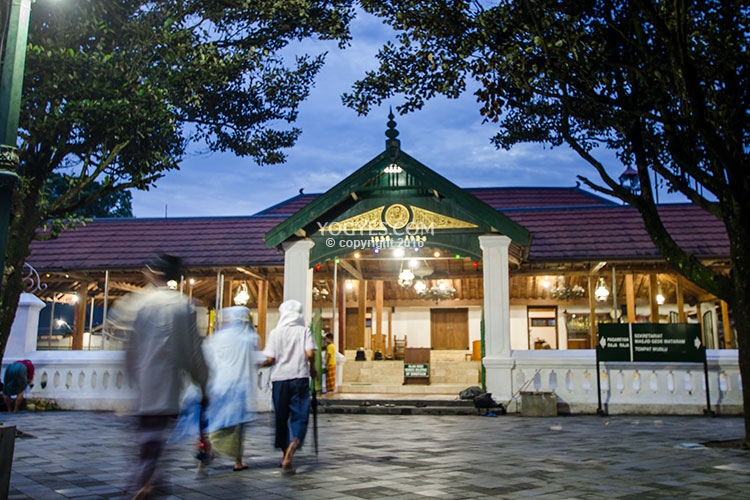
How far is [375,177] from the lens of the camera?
13.6 m

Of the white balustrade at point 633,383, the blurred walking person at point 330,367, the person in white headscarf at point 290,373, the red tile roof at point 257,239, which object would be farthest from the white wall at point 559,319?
the person in white headscarf at point 290,373

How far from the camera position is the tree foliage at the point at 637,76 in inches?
316

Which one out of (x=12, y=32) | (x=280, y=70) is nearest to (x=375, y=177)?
(x=280, y=70)

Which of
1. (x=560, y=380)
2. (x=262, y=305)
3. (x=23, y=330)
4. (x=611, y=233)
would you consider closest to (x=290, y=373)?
→ (x=560, y=380)

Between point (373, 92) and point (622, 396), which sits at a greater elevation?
point (373, 92)

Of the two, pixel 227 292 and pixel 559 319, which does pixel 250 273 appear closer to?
pixel 227 292

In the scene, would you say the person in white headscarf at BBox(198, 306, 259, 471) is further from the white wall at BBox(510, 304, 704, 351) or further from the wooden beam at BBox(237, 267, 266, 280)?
the white wall at BBox(510, 304, 704, 351)

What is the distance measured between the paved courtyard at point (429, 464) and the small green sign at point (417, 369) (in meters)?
5.82

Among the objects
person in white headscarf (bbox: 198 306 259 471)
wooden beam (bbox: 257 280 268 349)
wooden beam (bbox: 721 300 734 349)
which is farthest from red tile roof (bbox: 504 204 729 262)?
person in white headscarf (bbox: 198 306 259 471)

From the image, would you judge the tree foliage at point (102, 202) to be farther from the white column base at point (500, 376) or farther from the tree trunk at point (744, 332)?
the tree trunk at point (744, 332)

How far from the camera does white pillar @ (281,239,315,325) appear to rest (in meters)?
13.8

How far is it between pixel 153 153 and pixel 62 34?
8.21ft

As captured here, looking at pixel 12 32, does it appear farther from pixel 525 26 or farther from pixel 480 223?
pixel 480 223

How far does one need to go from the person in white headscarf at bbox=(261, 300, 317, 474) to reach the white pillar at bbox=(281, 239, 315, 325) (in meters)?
7.07
